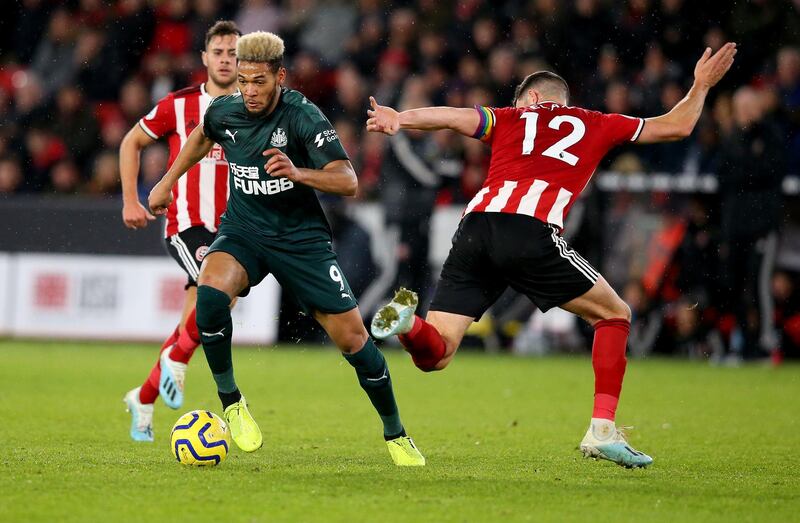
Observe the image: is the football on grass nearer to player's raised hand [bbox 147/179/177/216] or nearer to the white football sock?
player's raised hand [bbox 147/179/177/216]

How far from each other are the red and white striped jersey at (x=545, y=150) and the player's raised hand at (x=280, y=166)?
1.17m

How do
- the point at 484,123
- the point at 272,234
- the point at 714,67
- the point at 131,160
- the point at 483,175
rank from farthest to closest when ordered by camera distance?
the point at 483,175 → the point at 131,160 → the point at 714,67 → the point at 484,123 → the point at 272,234

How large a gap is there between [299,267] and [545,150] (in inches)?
55.9

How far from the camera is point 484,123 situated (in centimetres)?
643

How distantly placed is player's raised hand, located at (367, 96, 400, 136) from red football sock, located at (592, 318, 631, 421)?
5.13 ft

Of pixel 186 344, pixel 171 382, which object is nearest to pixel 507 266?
pixel 186 344

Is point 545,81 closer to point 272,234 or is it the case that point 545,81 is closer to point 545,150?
point 545,150

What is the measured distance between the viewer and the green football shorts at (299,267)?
20.4ft

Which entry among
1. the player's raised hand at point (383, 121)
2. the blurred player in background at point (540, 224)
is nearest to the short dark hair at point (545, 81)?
the blurred player in background at point (540, 224)

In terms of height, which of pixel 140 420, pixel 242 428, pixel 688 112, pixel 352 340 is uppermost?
pixel 688 112

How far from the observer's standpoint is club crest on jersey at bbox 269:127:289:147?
622 centimetres

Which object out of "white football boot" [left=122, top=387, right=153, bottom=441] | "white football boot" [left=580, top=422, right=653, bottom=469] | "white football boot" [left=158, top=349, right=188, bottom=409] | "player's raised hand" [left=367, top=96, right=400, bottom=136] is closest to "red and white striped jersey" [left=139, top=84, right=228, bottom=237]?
"white football boot" [left=158, top=349, right=188, bottom=409]

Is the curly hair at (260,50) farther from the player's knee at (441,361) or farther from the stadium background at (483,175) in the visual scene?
the stadium background at (483,175)

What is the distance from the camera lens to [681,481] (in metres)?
6.02
